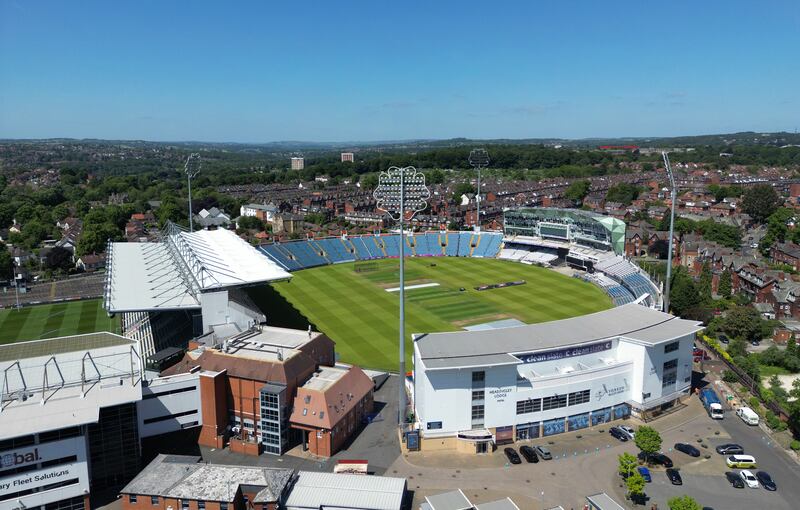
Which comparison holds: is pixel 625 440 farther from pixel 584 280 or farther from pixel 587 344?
pixel 584 280

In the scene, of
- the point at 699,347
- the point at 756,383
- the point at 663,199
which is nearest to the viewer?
the point at 756,383

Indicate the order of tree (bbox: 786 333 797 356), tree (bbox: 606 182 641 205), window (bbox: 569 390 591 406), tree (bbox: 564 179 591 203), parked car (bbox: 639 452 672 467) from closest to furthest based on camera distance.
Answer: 1. parked car (bbox: 639 452 672 467)
2. window (bbox: 569 390 591 406)
3. tree (bbox: 786 333 797 356)
4. tree (bbox: 606 182 641 205)
5. tree (bbox: 564 179 591 203)

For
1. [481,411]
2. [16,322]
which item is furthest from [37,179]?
[481,411]

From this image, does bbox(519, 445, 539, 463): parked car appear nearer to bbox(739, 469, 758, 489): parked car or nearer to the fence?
bbox(739, 469, 758, 489): parked car

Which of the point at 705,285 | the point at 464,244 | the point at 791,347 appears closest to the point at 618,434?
the point at 791,347

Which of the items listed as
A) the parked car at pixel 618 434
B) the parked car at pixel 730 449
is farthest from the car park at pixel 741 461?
the parked car at pixel 618 434

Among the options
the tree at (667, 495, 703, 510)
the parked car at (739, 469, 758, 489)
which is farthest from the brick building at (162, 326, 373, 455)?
the parked car at (739, 469, 758, 489)


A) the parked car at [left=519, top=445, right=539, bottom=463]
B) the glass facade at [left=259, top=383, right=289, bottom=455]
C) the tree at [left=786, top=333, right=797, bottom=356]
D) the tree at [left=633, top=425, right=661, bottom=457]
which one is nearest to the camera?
the tree at [left=633, top=425, right=661, bottom=457]
